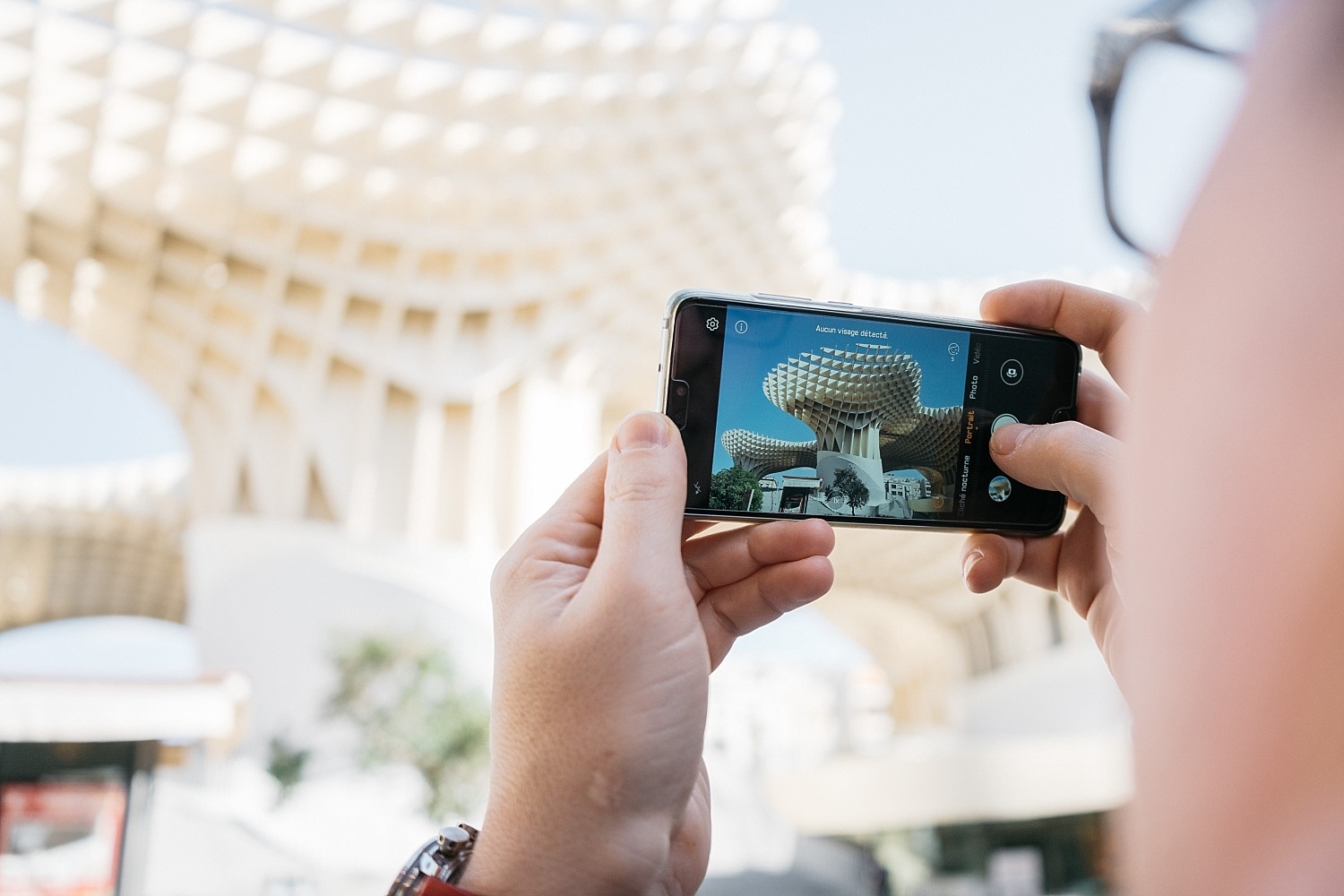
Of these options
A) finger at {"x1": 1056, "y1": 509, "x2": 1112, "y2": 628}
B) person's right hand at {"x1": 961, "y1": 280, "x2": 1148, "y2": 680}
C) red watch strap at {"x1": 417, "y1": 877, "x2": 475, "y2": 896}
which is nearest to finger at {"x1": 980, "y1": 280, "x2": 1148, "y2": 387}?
person's right hand at {"x1": 961, "y1": 280, "x2": 1148, "y2": 680}

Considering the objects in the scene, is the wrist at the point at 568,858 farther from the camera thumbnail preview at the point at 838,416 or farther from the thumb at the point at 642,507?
the camera thumbnail preview at the point at 838,416

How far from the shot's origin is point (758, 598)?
3.80ft

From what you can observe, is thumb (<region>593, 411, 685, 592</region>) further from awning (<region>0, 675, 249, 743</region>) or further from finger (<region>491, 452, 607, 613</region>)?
awning (<region>0, 675, 249, 743</region>)

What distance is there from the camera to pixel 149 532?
622 inches

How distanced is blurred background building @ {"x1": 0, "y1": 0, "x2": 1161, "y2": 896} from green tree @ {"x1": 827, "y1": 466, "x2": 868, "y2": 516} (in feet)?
23.7

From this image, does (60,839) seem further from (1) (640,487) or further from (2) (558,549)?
(1) (640,487)

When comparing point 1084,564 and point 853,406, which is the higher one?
point 853,406

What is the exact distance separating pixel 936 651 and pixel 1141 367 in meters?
24.2

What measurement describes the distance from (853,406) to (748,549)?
0.85ft

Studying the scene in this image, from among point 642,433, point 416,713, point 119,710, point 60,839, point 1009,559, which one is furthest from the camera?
point 416,713

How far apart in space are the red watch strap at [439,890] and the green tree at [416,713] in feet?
24.7

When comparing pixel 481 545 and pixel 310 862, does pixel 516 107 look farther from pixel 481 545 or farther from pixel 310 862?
pixel 310 862

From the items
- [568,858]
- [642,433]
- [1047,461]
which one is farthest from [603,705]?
[1047,461]

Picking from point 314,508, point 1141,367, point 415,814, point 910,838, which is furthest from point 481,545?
point 1141,367
